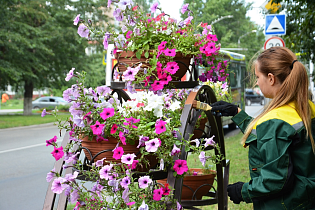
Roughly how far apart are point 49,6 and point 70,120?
20753 millimetres

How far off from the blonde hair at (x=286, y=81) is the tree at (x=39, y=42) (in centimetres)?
1638

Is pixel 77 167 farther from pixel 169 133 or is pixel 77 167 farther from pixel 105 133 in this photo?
pixel 169 133

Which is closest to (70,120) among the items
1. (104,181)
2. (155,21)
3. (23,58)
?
(104,181)

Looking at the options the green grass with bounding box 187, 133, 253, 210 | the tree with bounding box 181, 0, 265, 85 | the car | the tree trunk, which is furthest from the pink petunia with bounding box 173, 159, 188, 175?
the tree with bounding box 181, 0, 265, 85

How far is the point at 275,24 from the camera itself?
8367 millimetres

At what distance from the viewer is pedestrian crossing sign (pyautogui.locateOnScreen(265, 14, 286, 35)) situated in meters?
8.29

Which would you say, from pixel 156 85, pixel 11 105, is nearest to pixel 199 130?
pixel 156 85

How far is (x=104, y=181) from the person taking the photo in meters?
1.79

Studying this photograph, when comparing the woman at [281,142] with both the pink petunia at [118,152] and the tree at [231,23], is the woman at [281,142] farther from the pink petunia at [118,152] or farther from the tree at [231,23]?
the tree at [231,23]

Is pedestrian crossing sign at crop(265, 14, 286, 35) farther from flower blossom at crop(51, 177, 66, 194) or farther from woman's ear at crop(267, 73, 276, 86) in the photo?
flower blossom at crop(51, 177, 66, 194)

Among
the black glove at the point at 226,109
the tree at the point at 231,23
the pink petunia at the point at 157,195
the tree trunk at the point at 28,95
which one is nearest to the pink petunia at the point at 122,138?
the pink petunia at the point at 157,195

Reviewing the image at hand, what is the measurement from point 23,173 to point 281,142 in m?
6.12

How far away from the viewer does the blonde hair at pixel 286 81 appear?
1.84 m

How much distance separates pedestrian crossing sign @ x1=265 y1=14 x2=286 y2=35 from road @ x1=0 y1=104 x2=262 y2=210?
4.44 meters
